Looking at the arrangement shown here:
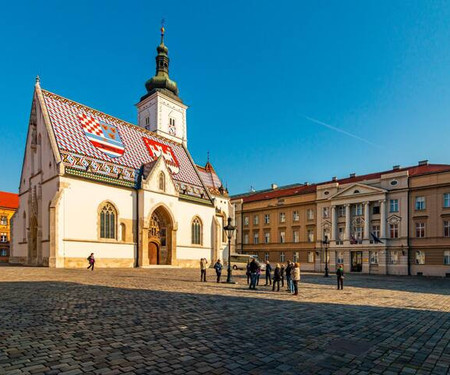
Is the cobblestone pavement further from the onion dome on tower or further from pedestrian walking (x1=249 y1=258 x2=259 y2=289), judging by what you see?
the onion dome on tower

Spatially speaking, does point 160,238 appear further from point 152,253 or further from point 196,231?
point 196,231

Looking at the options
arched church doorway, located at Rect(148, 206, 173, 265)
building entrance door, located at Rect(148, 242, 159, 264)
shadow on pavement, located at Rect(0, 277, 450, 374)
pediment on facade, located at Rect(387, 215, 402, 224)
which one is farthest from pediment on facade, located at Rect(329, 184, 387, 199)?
shadow on pavement, located at Rect(0, 277, 450, 374)

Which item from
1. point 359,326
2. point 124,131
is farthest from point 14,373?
point 124,131

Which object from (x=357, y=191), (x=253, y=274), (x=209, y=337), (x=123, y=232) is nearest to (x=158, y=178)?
(x=123, y=232)

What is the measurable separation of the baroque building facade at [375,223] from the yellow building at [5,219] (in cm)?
4720

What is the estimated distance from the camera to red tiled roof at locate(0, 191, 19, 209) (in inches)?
2484

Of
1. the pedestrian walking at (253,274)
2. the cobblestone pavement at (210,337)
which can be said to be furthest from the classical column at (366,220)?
the cobblestone pavement at (210,337)

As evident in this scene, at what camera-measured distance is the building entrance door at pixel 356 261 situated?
4378 centimetres

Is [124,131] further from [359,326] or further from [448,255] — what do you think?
[448,255]

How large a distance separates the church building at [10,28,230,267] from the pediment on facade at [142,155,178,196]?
0.12 m

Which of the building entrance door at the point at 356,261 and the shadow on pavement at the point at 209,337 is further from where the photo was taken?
the building entrance door at the point at 356,261

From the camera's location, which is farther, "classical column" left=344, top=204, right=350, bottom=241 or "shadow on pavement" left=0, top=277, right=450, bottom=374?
"classical column" left=344, top=204, right=350, bottom=241

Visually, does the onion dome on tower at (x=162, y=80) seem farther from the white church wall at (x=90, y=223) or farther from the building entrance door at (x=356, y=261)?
the building entrance door at (x=356, y=261)

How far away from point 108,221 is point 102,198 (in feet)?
7.89
